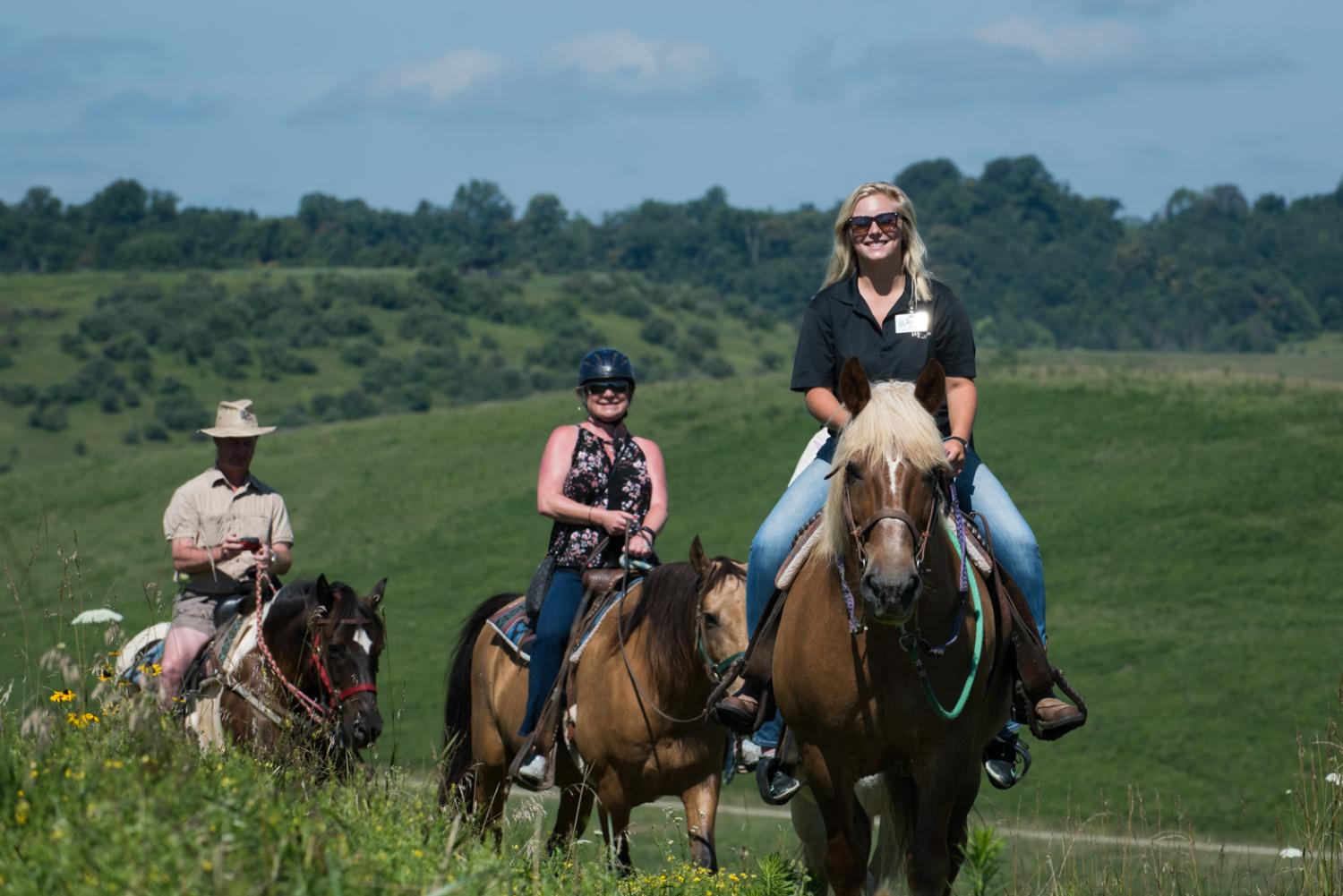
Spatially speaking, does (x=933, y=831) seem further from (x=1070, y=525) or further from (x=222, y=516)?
(x=1070, y=525)

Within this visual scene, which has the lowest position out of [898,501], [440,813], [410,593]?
[410,593]

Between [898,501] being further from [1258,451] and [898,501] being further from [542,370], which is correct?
[542,370]

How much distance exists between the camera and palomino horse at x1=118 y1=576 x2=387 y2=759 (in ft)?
27.8

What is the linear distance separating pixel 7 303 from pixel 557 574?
128m

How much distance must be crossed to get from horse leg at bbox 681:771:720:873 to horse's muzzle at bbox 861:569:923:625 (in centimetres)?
307

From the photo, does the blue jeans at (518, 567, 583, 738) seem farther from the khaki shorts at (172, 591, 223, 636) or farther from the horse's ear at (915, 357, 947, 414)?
the horse's ear at (915, 357, 947, 414)

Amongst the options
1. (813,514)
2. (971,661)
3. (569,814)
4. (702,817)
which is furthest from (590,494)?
(971,661)

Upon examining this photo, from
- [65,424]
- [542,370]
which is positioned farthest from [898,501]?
[542,370]

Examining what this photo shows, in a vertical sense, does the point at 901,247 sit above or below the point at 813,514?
above

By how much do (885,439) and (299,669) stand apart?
404 centimetres

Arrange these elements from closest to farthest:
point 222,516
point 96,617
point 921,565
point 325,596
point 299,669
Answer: point 921,565 < point 96,617 < point 299,669 < point 325,596 < point 222,516

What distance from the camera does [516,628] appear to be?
10.2 m

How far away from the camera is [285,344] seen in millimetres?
117375

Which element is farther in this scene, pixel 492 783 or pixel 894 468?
pixel 492 783
